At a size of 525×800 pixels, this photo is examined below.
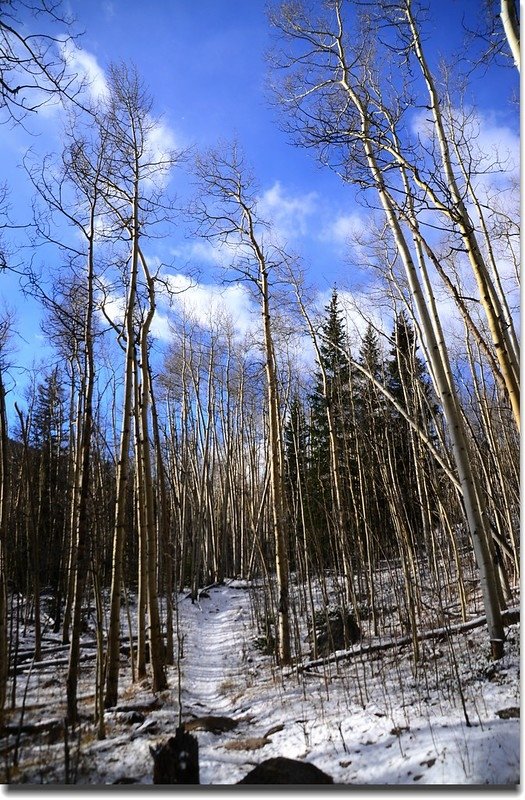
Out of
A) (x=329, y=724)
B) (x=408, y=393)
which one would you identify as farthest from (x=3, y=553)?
(x=408, y=393)

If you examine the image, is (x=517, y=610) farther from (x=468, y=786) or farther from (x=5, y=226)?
(x=5, y=226)

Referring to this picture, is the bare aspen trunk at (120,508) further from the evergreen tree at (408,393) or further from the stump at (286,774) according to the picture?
the evergreen tree at (408,393)

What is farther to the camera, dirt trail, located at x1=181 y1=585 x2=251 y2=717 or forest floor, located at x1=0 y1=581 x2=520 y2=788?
dirt trail, located at x1=181 y1=585 x2=251 y2=717

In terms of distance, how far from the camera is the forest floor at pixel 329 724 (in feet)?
7.64

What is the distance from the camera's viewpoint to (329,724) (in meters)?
3.23

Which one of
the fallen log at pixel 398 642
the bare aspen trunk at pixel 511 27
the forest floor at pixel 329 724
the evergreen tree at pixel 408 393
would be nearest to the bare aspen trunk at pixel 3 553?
the forest floor at pixel 329 724

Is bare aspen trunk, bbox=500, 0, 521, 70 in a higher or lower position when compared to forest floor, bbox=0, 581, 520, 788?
higher

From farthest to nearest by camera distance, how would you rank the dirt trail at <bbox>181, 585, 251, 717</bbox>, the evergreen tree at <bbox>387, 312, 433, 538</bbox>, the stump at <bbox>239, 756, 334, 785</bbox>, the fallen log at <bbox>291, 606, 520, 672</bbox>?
1. the evergreen tree at <bbox>387, 312, 433, 538</bbox>
2. the dirt trail at <bbox>181, 585, 251, 717</bbox>
3. the fallen log at <bbox>291, 606, 520, 672</bbox>
4. the stump at <bbox>239, 756, 334, 785</bbox>

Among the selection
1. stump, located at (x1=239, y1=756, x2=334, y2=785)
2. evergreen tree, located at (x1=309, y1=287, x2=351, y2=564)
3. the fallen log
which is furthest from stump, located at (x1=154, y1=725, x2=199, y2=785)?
evergreen tree, located at (x1=309, y1=287, x2=351, y2=564)

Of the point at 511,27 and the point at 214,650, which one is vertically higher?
the point at 511,27

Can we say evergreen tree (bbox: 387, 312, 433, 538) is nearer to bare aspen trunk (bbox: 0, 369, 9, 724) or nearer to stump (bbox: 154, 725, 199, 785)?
bare aspen trunk (bbox: 0, 369, 9, 724)

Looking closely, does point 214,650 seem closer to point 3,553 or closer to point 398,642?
point 398,642

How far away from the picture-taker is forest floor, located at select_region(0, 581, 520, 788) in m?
2.33

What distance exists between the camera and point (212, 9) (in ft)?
11.5
